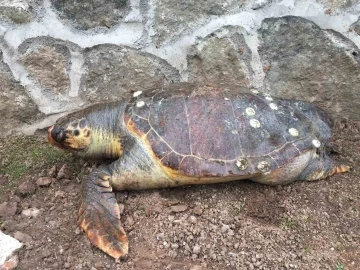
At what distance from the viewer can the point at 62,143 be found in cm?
186

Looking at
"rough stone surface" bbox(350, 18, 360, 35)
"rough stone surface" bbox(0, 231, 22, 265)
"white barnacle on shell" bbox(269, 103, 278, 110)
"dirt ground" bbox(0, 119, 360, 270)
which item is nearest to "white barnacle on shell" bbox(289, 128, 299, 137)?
"white barnacle on shell" bbox(269, 103, 278, 110)

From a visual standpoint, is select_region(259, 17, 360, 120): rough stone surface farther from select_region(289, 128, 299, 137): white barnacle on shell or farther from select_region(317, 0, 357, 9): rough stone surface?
select_region(289, 128, 299, 137): white barnacle on shell

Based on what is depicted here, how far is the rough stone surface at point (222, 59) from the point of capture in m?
1.95

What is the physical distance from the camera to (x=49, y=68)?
194cm

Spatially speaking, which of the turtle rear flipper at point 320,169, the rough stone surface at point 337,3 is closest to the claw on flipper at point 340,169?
the turtle rear flipper at point 320,169

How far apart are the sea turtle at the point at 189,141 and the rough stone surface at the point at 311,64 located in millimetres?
202

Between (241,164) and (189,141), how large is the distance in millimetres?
220

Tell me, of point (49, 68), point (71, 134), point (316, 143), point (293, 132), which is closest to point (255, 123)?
point (293, 132)

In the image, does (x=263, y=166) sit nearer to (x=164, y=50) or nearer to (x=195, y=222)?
(x=195, y=222)

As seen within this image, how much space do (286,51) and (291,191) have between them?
2.11ft

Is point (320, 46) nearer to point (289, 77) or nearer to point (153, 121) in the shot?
point (289, 77)

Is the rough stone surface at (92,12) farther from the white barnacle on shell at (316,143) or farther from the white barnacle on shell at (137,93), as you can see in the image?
the white barnacle on shell at (316,143)

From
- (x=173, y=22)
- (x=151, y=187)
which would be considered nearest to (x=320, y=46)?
(x=173, y=22)

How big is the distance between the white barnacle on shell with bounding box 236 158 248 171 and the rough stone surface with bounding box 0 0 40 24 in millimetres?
1035
